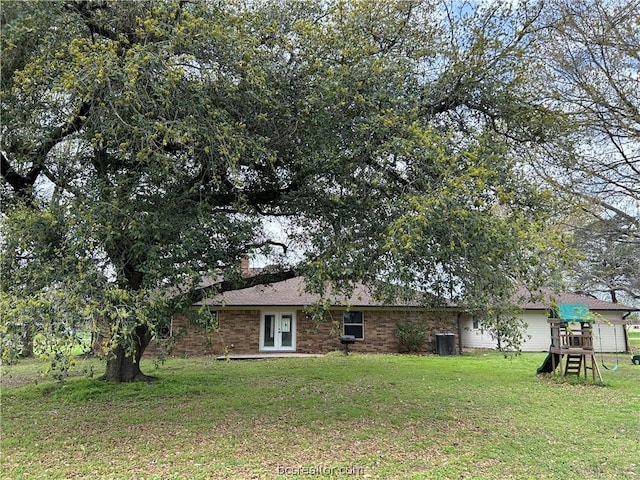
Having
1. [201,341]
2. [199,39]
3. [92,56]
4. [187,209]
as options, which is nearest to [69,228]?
[187,209]

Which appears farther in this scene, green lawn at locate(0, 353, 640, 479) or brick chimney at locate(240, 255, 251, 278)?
brick chimney at locate(240, 255, 251, 278)

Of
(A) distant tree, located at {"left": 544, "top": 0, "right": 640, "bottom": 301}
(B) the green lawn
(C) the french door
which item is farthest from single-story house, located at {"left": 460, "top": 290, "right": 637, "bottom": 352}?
(A) distant tree, located at {"left": 544, "top": 0, "right": 640, "bottom": 301}

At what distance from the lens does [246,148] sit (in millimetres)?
6152

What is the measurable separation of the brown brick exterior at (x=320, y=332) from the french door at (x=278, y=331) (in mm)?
199

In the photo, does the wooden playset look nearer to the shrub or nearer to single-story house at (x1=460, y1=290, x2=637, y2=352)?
the shrub

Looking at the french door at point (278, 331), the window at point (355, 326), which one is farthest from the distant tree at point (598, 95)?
the french door at point (278, 331)

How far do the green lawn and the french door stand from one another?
19.8 ft

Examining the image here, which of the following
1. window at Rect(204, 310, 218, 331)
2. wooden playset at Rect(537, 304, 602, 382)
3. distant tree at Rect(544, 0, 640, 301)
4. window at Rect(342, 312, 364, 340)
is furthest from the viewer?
window at Rect(342, 312, 364, 340)

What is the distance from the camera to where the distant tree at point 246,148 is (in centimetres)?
529

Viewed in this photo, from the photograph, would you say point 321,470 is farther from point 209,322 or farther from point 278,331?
point 278,331

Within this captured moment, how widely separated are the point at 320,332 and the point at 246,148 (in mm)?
13377

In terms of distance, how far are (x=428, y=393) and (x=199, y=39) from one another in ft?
26.9

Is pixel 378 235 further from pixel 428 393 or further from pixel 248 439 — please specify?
pixel 428 393

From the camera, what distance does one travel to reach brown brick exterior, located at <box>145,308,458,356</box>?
1775 centimetres
